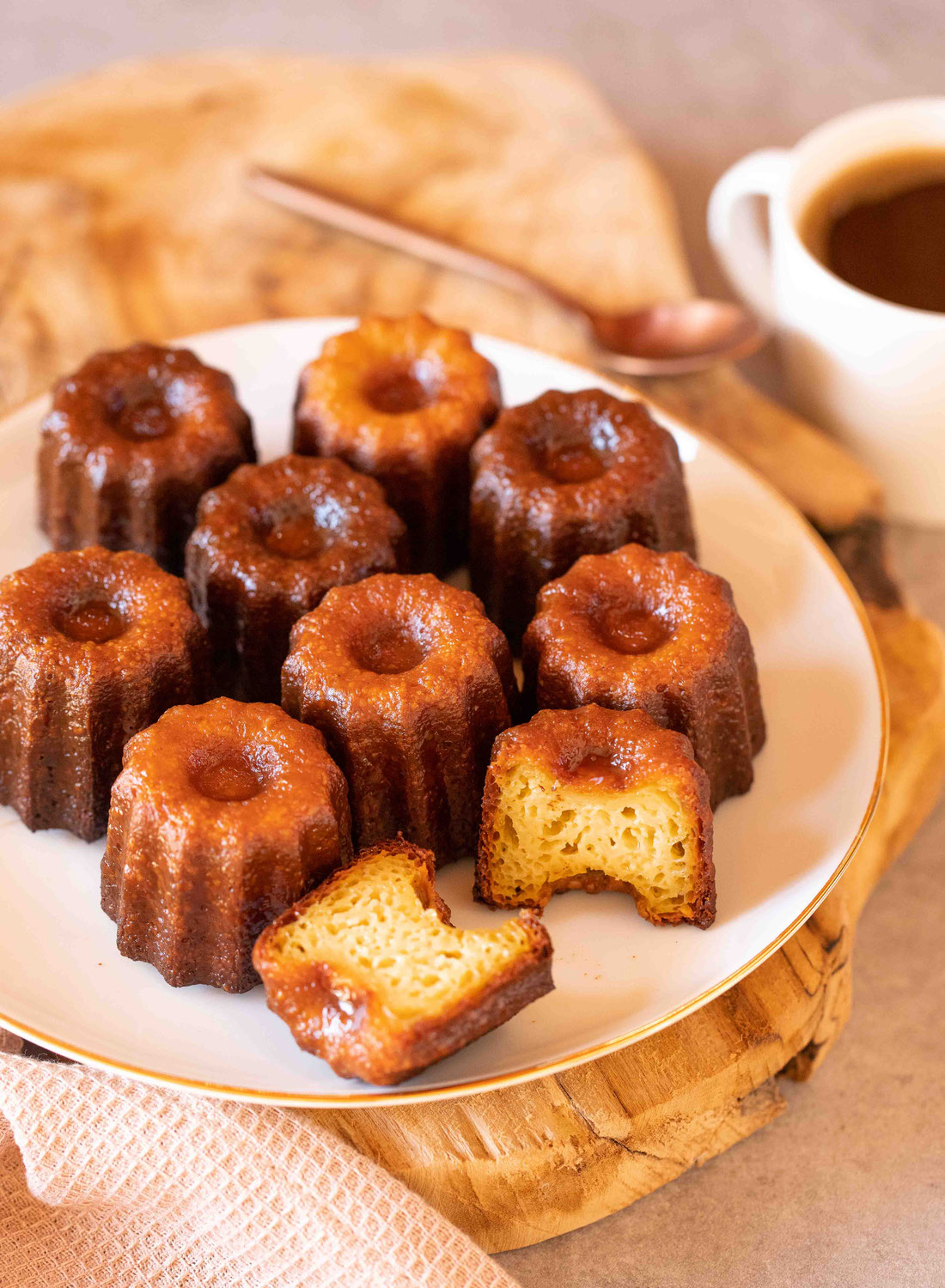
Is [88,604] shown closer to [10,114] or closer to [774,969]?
[774,969]

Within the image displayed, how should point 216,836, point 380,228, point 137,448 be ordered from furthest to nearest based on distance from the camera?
point 380,228, point 137,448, point 216,836

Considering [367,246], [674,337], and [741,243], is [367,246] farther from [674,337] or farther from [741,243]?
[741,243]

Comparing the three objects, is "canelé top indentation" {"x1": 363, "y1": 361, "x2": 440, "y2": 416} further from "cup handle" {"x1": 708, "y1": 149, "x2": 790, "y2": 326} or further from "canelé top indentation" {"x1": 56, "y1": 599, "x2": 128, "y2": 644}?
"cup handle" {"x1": 708, "y1": 149, "x2": 790, "y2": 326}

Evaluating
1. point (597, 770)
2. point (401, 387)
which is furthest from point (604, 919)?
point (401, 387)

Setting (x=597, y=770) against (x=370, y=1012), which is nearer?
(x=370, y=1012)

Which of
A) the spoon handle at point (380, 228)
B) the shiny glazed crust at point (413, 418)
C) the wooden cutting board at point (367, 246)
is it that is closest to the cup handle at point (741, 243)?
the wooden cutting board at point (367, 246)

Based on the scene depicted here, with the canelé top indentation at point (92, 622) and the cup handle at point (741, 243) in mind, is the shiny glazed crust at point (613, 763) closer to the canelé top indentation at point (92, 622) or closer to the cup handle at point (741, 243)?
the canelé top indentation at point (92, 622)

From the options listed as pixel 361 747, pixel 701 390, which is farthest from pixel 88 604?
pixel 701 390

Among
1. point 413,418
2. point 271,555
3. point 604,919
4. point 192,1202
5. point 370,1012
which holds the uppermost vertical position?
point 413,418

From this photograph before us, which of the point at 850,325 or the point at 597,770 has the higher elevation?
the point at 850,325

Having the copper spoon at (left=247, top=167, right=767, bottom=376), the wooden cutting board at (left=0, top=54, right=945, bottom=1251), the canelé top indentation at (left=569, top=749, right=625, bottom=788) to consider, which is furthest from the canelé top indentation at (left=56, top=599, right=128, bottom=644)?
the copper spoon at (left=247, top=167, right=767, bottom=376)
